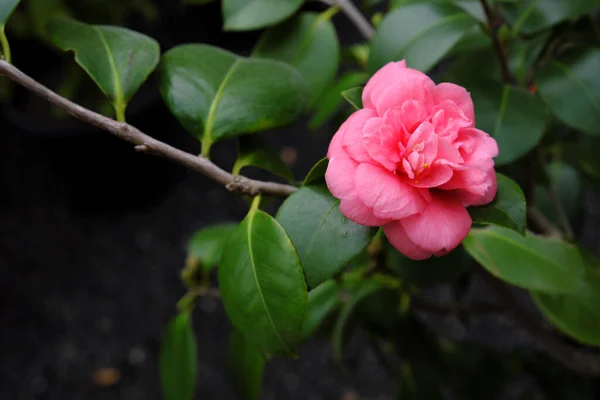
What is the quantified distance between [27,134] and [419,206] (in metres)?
1.64

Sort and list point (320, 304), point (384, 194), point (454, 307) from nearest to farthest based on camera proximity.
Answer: point (384, 194) < point (320, 304) < point (454, 307)

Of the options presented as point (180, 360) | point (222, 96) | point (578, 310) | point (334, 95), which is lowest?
point (180, 360)

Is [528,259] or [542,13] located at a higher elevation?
[542,13]

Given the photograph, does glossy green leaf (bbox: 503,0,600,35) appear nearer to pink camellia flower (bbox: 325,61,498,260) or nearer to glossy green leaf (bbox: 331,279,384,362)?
pink camellia flower (bbox: 325,61,498,260)

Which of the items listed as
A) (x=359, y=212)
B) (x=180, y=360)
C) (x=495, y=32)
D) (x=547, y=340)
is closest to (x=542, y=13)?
(x=495, y=32)

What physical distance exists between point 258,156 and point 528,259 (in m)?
0.26

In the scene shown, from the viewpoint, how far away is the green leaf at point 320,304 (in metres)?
0.70

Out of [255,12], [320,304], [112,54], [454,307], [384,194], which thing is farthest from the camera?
[454,307]

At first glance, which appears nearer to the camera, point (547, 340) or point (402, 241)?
point (402, 241)

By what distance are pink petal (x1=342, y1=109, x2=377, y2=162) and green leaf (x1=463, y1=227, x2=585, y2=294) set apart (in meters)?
0.20

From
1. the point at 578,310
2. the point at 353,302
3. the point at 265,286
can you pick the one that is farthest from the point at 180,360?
the point at 578,310

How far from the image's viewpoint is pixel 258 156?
53 centimetres

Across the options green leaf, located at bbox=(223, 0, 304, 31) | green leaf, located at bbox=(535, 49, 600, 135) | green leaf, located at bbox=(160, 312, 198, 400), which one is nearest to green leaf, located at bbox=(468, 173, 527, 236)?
green leaf, located at bbox=(535, 49, 600, 135)

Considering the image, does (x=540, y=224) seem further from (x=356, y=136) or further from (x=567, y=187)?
(x=356, y=136)
